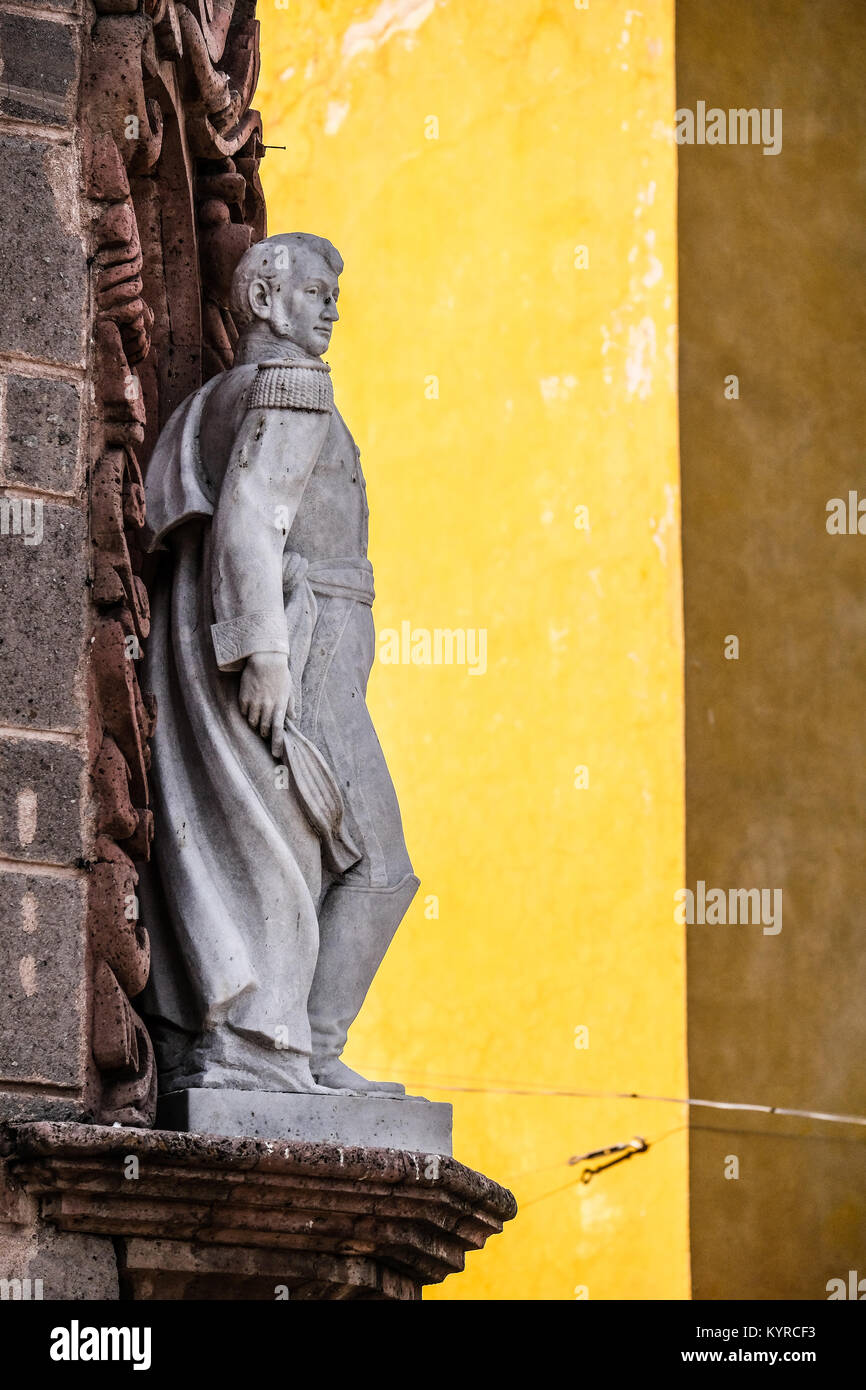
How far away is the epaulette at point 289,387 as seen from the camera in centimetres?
642

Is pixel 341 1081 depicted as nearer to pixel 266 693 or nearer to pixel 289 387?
pixel 266 693

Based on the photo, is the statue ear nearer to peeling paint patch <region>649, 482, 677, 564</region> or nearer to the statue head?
the statue head

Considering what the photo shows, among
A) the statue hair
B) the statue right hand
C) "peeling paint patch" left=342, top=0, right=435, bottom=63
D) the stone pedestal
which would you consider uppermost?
"peeling paint patch" left=342, top=0, right=435, bottom=63

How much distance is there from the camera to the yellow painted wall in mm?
12086

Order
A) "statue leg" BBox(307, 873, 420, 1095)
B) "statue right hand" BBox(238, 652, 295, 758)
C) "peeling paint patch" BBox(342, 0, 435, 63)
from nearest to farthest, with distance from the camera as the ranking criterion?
"statue right hand" BBox(238, 652, 295, 758) → "statue leg" BBox(307, 873, 420, 1095) → "peeling paint patch" BBox(342, 0, 435, 63)

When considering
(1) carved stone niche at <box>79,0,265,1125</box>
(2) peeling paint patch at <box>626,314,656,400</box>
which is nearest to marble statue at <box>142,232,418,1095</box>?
(1) carved stone niche at <box>79,0,265,1125</box>

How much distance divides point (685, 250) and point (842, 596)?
189 cm

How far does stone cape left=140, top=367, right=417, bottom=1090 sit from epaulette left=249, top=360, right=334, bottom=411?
2.8 inches

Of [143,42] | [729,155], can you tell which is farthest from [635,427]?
[143,42]

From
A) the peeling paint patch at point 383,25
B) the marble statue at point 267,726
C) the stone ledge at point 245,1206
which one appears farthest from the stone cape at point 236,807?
the peeling paint patch at point 383,25

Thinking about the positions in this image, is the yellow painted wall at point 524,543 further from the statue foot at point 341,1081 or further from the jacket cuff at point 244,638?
the jacket cuff at point 244,638

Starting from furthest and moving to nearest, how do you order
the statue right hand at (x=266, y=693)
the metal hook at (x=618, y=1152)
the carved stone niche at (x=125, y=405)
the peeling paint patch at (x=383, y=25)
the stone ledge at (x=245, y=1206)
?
the peeling paint patch at (x=383, y=25), the metal hook at (x=618, y=1152), the statue right hand at (x=266, y=693), the carved stone niche at (x=125, y=405), the stone ledge at (x=245, y=1206)

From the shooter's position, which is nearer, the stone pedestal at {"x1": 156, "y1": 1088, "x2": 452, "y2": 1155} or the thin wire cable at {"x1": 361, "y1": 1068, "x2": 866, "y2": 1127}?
the stone pedestal at {"x1": 156, "y1": 1088, "x2": 452, "y2": 1155}

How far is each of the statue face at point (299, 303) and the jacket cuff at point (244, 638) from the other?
82 centimetres
